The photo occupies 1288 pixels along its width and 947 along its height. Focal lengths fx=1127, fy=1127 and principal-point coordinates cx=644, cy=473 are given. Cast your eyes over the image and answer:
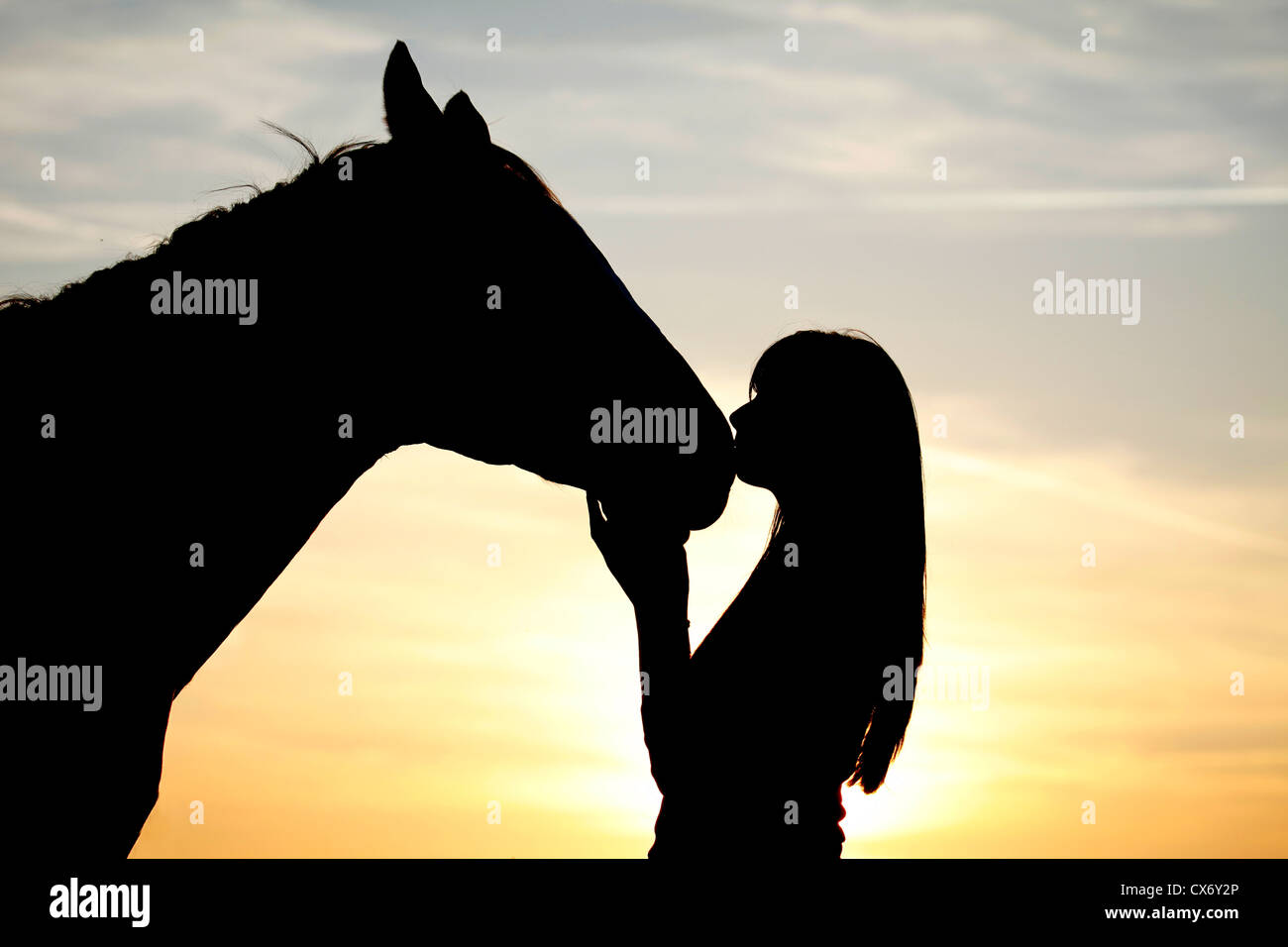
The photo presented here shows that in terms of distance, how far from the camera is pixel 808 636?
11.6ft

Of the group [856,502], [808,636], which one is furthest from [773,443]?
[808,636]

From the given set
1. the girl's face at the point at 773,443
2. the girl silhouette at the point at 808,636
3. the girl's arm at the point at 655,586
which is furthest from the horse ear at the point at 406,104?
the girl's face at the point at 773,443

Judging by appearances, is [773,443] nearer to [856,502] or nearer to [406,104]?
[856,502]

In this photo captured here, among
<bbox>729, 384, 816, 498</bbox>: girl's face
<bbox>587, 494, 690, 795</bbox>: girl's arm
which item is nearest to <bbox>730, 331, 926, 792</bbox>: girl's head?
<bbox>729, 384, 816, 498</bbox>: girl's face

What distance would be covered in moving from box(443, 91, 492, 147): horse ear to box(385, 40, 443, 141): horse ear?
2.4 inches

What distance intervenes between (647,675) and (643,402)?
692 millimetres

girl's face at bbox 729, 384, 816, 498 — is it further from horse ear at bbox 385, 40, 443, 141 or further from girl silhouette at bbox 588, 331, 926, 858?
horse ear at bbox 385, 40, 443, 141

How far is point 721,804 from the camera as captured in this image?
353cm

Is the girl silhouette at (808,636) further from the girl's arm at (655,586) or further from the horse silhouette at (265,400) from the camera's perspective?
the horse silhouette at (265,400)

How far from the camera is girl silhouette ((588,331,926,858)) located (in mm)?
3500

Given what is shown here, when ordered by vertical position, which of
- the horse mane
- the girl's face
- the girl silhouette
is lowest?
the girl silhouette

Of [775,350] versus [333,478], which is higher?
[775,350]
